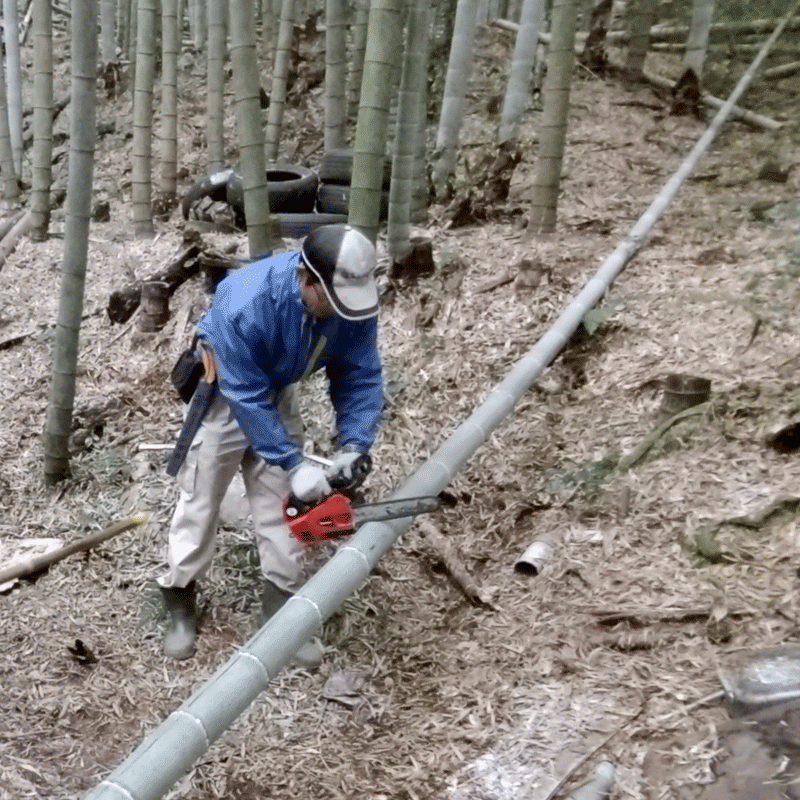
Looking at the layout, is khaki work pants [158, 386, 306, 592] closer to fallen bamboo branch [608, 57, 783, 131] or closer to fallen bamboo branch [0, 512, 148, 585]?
fallen bamboo branch [0, 512, 148, 585]

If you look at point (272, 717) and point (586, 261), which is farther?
point (586, 261)

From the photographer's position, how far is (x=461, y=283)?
4469 millimetres

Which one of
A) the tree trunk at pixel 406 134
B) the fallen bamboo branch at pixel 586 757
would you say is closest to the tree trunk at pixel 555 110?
the tree trunk at pixel 406 134

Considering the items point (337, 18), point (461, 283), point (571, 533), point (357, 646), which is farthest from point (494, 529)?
point (337, 18)

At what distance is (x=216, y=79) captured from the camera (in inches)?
281

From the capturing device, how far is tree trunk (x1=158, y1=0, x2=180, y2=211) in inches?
267

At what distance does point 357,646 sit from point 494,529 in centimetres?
70

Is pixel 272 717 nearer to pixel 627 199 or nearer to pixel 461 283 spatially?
pixel 461 283

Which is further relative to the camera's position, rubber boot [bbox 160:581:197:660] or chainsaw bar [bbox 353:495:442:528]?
rubber boot [bbox 160:581:197:660]

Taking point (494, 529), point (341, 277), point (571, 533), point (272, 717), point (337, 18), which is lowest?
point (272, 717)

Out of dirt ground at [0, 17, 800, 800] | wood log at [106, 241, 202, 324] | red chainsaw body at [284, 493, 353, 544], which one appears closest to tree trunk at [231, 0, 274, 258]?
dirt ground at [0, 17, 800, 800]

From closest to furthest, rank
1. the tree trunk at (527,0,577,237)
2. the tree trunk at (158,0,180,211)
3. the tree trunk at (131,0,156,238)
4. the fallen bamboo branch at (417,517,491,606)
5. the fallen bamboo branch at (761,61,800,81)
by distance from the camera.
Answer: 1. the fallen bamboo branch at (417,517,491,606)
2. the tree trunk at (527,0,577,237)
3. the tree trunk at (131,0,156,238)
4. the tree trunk at (158,0,180,211)
5. the fallen bamboo branch at (761,61,800,81)

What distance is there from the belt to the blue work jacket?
8 centimetres

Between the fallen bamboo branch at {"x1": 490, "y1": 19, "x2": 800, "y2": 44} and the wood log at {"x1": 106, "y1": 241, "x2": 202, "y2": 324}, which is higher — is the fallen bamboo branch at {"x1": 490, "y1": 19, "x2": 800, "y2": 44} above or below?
above
